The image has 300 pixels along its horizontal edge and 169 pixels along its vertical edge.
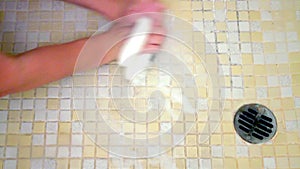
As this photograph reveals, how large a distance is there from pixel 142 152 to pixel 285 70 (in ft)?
1.04

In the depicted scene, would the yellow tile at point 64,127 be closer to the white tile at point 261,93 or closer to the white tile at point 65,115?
the white tile at point 65,115

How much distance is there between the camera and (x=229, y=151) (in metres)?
0.80

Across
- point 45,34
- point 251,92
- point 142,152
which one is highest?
point 45,34

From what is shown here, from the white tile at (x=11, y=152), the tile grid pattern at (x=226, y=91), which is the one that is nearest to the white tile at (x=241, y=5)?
the tile grid pattern at (x=226, y=91)

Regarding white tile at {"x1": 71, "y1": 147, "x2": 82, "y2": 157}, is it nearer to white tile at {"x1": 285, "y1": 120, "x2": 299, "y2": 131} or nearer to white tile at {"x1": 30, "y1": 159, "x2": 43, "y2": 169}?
white tile at {"x1": 30, "y1": 159, "x2": 43, "y2": 169}

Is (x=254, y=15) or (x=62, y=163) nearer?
(x=62, y=163)

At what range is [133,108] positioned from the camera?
0.83 metres

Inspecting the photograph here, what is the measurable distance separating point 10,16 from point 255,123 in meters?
0.52

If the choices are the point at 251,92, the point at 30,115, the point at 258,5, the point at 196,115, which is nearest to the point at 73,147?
the point at 30,115

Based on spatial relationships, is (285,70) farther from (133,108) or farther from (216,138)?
(133,108)

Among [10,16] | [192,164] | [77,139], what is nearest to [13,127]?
[77,139]

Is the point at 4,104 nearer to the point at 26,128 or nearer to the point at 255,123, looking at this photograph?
the point at 26,128

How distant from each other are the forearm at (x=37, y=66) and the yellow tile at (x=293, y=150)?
423 mm

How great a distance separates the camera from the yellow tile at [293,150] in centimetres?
79
